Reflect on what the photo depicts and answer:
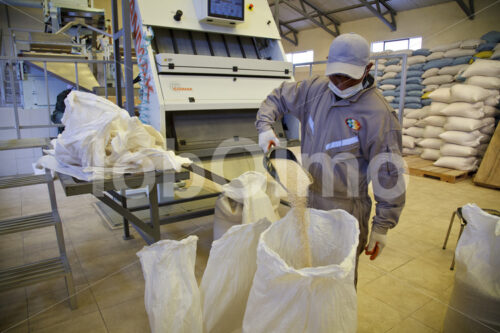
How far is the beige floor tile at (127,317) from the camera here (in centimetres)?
155

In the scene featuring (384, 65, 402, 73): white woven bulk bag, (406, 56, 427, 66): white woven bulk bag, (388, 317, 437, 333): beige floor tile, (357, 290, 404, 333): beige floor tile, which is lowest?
(388, 317, 437, 333): beige floor tile

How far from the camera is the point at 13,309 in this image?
169 centimetres

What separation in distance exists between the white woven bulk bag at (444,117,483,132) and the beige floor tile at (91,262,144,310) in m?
4.17

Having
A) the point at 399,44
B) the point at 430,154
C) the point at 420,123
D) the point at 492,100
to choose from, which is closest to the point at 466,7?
the point at 399,44

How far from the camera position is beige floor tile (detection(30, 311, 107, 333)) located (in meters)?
1.53

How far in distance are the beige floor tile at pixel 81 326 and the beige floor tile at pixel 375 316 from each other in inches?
48.6

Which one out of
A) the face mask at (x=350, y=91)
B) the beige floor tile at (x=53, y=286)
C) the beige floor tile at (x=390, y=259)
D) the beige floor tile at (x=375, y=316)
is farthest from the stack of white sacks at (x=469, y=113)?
the beige floor tile at (x=53, y=286)

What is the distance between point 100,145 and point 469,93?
440 cm

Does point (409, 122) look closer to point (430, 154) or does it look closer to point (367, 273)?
point (430, 154)

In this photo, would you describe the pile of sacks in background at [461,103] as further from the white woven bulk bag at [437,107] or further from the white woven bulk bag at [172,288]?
the white woven bulk bag at [172,288]

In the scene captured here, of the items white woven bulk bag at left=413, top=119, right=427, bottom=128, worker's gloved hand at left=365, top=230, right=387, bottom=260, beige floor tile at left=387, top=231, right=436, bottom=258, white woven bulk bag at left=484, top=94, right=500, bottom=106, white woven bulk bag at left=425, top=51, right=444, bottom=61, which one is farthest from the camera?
white woven bulk bag at left=413, top=119, right=427, bottom=128

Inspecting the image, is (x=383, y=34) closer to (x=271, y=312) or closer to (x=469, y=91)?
(x=469, y=91)

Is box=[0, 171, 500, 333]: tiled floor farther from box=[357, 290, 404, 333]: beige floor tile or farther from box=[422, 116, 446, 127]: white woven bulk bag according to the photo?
box=[422, 116, 446, 127]: white woven bulk bag

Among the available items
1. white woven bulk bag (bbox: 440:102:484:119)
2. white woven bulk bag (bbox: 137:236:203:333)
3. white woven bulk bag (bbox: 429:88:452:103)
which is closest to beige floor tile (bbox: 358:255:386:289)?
white woven bulk bag (bbox: 137:236:203:333)
